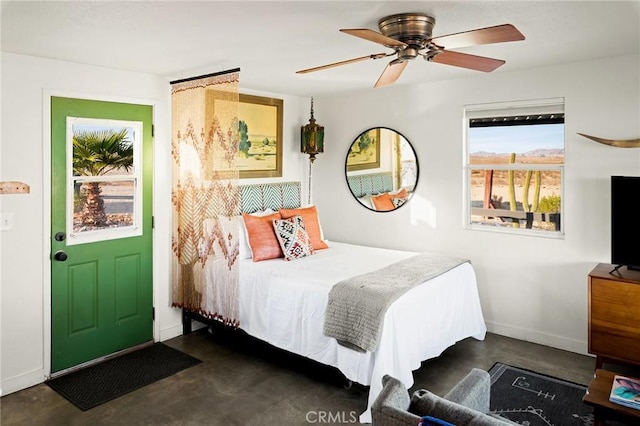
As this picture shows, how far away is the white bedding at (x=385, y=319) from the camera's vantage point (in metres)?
3.04

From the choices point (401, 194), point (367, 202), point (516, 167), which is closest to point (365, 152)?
point (367, 202)

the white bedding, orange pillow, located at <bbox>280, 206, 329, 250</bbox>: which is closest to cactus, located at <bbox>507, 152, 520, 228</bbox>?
the white bedding

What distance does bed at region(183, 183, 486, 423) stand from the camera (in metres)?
3.04

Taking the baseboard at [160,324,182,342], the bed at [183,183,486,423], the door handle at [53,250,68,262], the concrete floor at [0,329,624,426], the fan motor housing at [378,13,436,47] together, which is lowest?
the concrete floor at [0,329,624,426]

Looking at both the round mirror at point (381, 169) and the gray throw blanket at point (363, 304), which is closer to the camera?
the gray throw blanket at point (363, 304)

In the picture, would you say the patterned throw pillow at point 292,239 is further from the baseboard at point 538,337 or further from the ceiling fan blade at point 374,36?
the ceiling fan blade at point 374,36

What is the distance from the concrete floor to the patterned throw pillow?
0.86 meters

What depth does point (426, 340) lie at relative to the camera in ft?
11.1

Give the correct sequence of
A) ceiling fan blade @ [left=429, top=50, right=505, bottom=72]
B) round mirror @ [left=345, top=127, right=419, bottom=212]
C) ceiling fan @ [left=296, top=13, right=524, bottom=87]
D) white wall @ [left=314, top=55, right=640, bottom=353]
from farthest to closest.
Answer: round mirror @ [left=345, top=127, right=419, bottom=212] < white wall @ [left=314, top=55, right=640, bottom=353] < ceiling fan blade @ [left=429, top=50, right=505, bottom=72] < ceiling fan @ [left=296, top=13, right=524, bottom=87]

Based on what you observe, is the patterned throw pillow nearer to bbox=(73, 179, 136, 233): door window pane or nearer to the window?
bbox=(73, 179, 136, 233): door window pane

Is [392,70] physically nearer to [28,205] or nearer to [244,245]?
[244,245]

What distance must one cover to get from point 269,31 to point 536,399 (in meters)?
2.98

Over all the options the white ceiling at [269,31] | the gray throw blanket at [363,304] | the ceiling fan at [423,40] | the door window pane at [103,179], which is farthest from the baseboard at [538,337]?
the door window pane at [103,179]

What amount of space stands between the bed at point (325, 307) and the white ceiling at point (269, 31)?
5.45 ft
